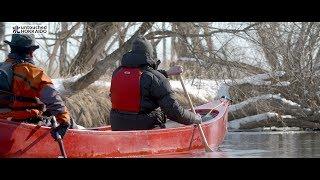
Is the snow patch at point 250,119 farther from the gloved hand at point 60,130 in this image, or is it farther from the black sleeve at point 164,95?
the gloved hand at point 60,130

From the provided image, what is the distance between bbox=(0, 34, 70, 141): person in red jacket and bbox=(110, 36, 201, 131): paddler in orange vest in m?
1.16

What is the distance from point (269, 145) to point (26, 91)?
444cm

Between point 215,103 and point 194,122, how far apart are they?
2572 millimetres

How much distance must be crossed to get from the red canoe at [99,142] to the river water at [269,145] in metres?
0.23

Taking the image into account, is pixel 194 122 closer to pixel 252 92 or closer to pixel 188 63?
pixel 252 92

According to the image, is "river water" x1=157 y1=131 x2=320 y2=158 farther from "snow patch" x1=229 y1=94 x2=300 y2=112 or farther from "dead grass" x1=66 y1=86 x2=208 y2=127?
"dead grass" x1=66 y1=86 x2=208 y2=127

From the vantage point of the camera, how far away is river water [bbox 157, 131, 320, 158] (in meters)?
8.02

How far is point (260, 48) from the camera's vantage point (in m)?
12.5

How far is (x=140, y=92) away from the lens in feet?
23.1

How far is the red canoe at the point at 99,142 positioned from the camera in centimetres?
590

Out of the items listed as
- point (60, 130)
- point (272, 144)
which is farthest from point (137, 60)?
point (272, 144)
